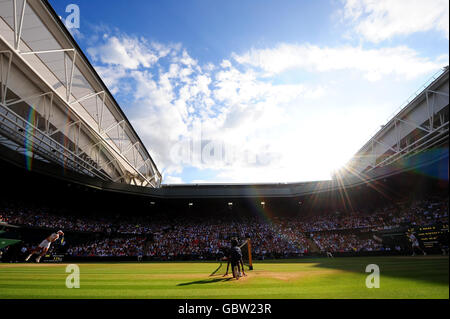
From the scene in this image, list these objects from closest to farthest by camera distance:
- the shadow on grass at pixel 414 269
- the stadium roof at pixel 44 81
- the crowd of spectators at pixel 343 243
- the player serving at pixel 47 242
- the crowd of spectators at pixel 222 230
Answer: the shadow on grass at pixel 414 269
the player serving at pixel 47 242
the stadium roof at pixel 44 81
the crowd of spectators at pixel 343 243
the crowd of spectators at pixel 222 230

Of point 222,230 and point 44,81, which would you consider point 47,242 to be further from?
point 222,230

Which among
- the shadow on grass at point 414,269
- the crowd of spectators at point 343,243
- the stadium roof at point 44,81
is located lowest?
the crowd of spectators at point 343,243

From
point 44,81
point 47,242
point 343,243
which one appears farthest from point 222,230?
point 44,81

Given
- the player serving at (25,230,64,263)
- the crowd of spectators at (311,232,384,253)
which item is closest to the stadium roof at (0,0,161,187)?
the player serving at (25,230,64,263)

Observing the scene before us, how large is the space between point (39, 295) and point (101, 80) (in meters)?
21.4

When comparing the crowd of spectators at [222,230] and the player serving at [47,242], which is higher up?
the player serving at [47,242]

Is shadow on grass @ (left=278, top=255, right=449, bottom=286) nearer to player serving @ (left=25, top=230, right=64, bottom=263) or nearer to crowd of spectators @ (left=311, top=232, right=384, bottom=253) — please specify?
crowd of spectators @ (left=311, top=232, right=384, bottom=253)

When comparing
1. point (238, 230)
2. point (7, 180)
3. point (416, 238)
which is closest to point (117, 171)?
point (7, 180)

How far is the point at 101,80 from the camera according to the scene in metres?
23.0

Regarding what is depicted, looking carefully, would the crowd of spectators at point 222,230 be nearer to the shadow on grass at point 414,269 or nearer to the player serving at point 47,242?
the shadow on grass at point 414,269

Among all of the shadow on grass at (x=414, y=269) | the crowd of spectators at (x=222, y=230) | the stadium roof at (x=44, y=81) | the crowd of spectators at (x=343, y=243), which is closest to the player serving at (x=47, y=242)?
the stadium roof at (x=44, y=81)

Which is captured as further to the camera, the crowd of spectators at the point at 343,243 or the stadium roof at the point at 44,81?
the crowd of spectators at the point at 343,243

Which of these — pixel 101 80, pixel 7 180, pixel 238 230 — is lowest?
pixel 238 230
